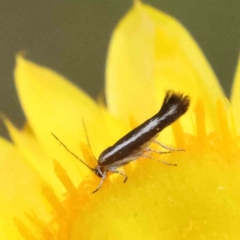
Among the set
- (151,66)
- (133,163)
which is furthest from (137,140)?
(151,66)

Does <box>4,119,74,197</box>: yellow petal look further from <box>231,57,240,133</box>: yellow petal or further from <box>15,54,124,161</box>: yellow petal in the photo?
<box>231,57,240,133</box>: yellow petal

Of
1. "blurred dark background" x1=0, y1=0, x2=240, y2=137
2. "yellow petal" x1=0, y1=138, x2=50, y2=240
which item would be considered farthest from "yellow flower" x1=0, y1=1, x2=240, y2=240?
"blurred dark background" x1=0, y1=0, x2=240, y2=137

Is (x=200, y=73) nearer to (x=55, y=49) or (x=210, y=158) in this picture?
(x=210, y=158)

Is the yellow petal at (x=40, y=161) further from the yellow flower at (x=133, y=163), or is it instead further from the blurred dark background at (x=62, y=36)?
the blurred dark background at (x=62, y=36)

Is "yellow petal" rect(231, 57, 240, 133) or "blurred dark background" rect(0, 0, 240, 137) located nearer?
"yellow petal" rect(231, 57, 240, 133)

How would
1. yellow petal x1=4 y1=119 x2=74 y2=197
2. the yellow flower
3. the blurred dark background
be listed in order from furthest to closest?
the blurred dark background
yellow petal x1=4 y1=119 x2=74 y2=197
the yellow flower

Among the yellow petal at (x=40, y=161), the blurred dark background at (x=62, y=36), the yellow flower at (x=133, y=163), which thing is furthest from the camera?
the blurred dark background at (x=62, y=36)

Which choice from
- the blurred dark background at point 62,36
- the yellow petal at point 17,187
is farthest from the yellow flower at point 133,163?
the blurred dark background at point 62,36
